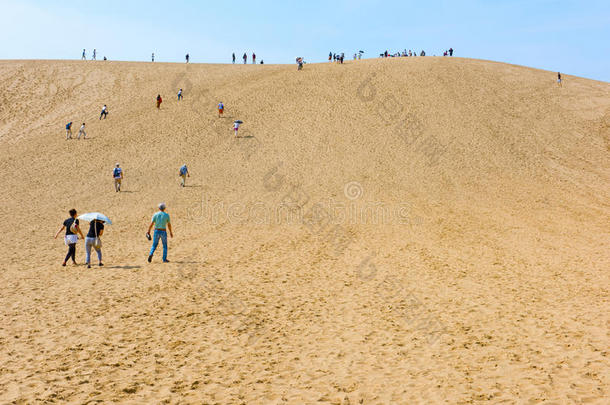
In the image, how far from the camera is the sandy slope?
6.56 metres

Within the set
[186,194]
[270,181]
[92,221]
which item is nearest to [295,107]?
[270,181]

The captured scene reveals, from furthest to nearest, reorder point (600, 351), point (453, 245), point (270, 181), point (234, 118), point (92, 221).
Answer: point (234, 118) < point (270, 181) < point (453, 245) < point (92, 221) < point (600, 351)

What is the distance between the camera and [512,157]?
32.1 metres

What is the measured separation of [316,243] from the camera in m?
16.7

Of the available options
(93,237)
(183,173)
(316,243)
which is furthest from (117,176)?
(316,243)

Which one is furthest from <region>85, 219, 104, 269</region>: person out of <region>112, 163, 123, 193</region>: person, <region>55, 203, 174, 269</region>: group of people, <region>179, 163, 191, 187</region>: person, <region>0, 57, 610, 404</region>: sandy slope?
<region>179, 163, 191, 187</region>: person

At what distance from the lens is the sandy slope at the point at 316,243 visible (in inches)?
258

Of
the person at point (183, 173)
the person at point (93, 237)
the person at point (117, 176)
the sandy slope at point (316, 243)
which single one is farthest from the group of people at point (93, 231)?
the person at point (183, 173)

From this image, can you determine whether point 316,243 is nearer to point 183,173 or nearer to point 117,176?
point 183,173

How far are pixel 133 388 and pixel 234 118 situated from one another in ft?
112

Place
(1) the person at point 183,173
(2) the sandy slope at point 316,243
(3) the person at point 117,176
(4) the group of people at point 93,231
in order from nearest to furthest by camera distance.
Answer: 1. (2) the sandy slope at point 316,243
2. (4) the group of people at point 93,231
3. (3) the person at point 117,176
4. (1) the person at point 183,173

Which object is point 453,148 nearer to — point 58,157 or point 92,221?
point 92,221

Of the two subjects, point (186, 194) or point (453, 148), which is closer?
point (186, 194)

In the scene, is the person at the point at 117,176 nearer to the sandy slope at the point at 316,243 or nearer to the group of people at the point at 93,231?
the sandy slope at the point at 316,243
